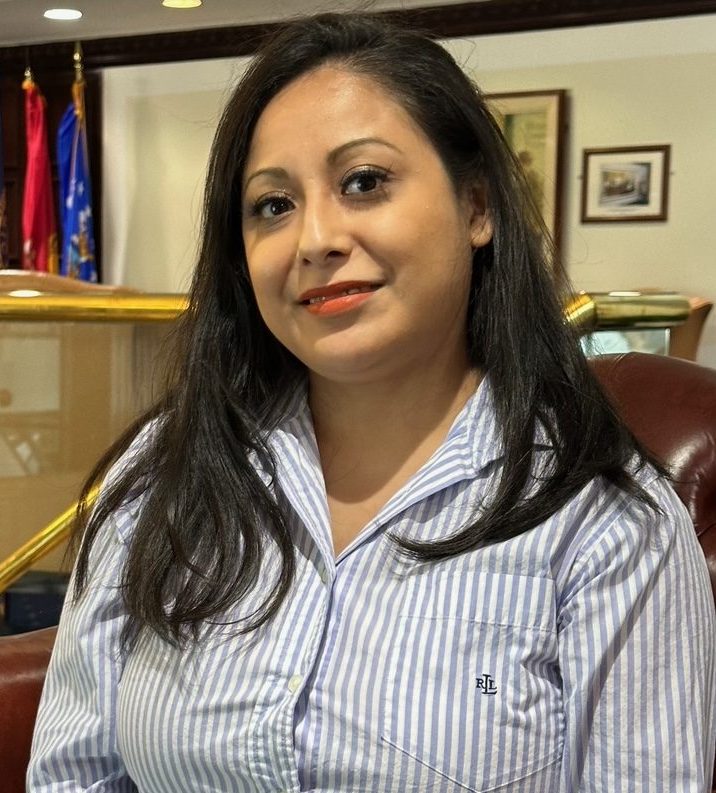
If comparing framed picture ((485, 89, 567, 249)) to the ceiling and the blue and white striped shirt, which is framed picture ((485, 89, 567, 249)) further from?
the blue and white striped shirt

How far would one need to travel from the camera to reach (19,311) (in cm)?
235

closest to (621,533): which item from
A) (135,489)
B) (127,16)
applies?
(135,489)

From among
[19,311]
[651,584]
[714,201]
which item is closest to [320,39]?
[651,584]

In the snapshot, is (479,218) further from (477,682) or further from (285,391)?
(477,682)

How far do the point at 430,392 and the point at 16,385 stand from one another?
1664 millimetres

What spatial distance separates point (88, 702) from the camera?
1270 mm

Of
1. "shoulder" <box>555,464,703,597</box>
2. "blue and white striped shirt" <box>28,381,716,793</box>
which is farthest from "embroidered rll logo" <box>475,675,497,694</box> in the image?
"shoulder" <box>555,464,703,597</box>

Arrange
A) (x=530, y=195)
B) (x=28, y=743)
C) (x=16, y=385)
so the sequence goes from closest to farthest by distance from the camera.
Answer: (x=530, y=195)
(x=28, y=743)
(x=16, y=385)

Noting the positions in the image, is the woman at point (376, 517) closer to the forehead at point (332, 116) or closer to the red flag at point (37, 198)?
the forehead at point (332, 116)

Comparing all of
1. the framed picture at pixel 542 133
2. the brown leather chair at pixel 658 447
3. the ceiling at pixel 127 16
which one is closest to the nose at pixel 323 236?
the brown leather chair at pixel 658 447

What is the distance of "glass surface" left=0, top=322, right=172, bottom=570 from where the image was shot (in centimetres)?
253

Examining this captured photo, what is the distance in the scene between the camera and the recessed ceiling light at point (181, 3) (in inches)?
239

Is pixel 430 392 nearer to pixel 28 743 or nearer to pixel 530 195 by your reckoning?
pixel 530 195

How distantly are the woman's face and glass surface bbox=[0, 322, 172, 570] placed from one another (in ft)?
4.48
